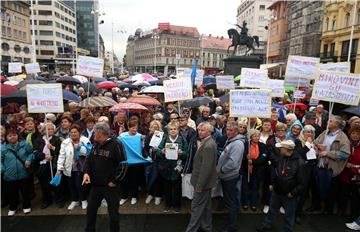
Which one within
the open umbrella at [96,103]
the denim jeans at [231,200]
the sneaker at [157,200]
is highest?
the open umbrella at [96,103]

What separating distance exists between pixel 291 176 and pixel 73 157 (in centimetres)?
387

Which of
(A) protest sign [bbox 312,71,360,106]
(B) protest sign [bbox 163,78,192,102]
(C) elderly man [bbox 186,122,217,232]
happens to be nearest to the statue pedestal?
(B) protest sign [bbox 163,78,192,102]

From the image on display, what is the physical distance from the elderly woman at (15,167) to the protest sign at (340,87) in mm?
5866

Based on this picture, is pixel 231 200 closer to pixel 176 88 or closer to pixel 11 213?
pixel 176 88

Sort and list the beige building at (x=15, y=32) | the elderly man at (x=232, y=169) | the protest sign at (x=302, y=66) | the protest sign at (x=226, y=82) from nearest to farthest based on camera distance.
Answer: the elderly man at (x=232, y=169) → the protest sign at (x=302, y=66) → the protest sign at (x=226, y=82) → the beige building at (x=15, y=32)

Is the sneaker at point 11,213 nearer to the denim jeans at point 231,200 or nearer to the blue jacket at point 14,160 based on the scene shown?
the blue jacket at point 14,160

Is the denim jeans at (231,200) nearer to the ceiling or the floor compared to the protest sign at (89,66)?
nearer to the floor

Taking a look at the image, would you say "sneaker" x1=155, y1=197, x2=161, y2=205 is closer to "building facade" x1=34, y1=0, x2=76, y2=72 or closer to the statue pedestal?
the statue pedestal

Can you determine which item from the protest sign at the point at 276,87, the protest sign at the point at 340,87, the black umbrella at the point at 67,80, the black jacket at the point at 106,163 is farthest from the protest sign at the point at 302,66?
the black umbrella at the point at 67,80

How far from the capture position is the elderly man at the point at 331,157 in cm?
520

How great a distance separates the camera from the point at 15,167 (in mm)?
5293

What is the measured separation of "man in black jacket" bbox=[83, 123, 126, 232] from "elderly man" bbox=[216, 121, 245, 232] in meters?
1.63

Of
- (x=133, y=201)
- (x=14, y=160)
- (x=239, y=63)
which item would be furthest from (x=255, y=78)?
(x=239, y=63)

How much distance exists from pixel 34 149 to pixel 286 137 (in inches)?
191
